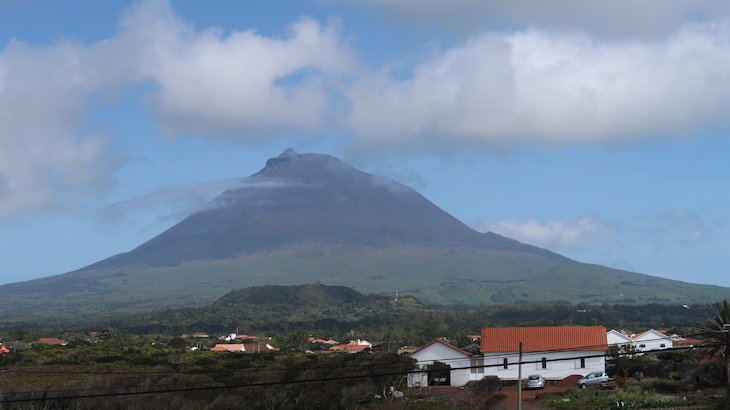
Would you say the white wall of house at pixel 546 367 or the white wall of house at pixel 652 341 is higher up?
the white wall of house at pixel 652 341

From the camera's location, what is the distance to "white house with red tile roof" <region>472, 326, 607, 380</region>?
182 ft

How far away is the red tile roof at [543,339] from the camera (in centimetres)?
5684

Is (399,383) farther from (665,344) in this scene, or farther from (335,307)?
(335,307)

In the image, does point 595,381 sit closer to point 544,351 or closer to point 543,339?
point 544,351

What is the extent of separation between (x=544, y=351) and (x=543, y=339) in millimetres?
→ 3340

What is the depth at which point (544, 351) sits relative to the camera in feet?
180

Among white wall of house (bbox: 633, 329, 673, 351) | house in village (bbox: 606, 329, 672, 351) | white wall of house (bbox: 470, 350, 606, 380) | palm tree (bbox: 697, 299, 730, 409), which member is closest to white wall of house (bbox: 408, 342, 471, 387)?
white wall of house (bbox: 470, 350, 606, 380)

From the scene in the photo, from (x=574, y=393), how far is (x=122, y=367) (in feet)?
86.7

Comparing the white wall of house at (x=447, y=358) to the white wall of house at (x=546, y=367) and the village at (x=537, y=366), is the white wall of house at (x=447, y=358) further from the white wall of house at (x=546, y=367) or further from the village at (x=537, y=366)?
the white wall of house at (x=546, y=367)

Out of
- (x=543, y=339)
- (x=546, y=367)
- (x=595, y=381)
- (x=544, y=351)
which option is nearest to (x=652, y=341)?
(x=543, y=339)

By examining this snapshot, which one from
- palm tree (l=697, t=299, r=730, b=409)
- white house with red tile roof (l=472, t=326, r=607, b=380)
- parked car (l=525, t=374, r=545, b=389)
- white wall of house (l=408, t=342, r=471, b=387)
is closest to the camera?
palm tree (l=697, t=299, r=730, b=409)

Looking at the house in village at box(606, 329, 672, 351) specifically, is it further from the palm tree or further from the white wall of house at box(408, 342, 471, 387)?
the palm tree

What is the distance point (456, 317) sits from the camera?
15238 cm

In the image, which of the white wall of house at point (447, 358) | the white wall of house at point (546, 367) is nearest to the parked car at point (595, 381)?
the white wall of house at point (546, 367)
